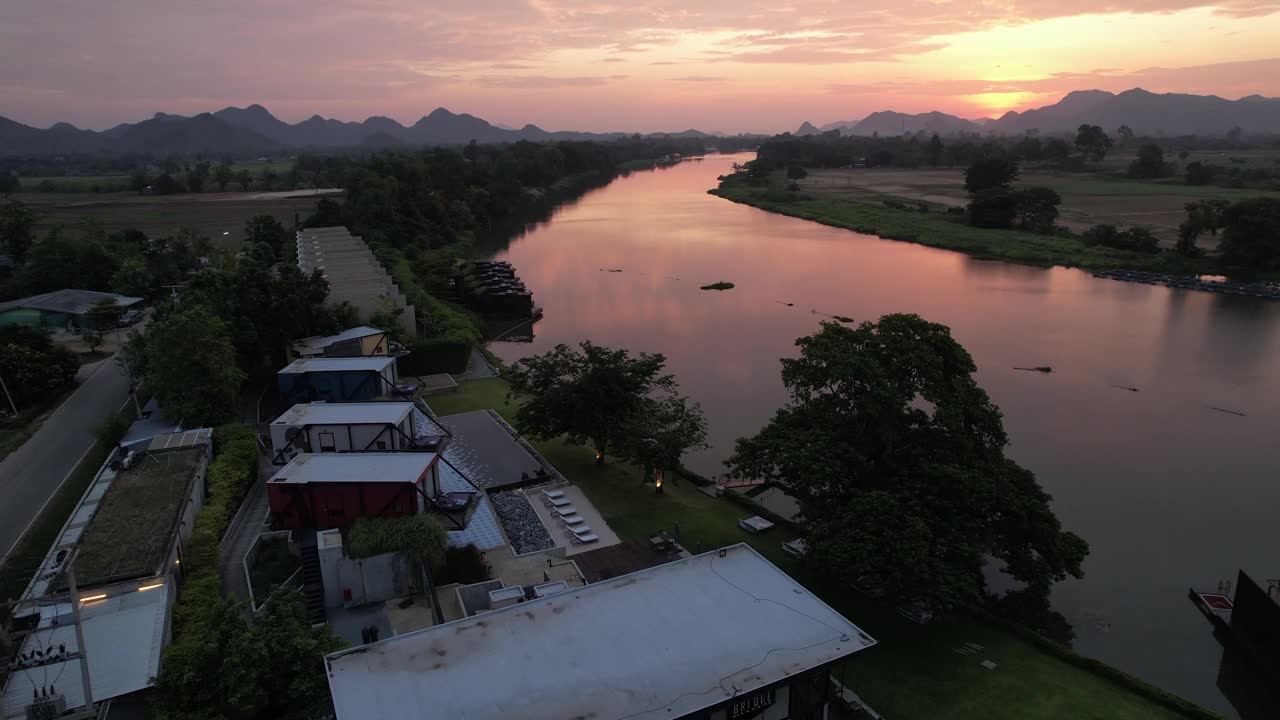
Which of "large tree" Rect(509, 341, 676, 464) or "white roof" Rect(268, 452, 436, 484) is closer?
"white roof" Rect(268, 452, 436, 484)

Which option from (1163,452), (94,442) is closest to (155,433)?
(94,442)

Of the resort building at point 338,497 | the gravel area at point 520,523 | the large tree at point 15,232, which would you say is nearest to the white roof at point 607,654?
the gravel area at point 520,523

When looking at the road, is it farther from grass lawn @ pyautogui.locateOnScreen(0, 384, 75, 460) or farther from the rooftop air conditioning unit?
the rooftop air conditioning unit

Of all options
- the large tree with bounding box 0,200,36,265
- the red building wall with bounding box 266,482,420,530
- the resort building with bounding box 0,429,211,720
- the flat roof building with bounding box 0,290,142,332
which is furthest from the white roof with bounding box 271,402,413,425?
the large tree with bounding box 0,200,36,265

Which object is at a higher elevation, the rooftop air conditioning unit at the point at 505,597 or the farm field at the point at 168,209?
the farm field at the point at 168,209

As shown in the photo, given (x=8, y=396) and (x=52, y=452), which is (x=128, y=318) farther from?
(x=52, y=452)

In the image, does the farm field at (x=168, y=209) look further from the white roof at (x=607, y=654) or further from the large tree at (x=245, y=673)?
the white roof at (x=607, y=654)
